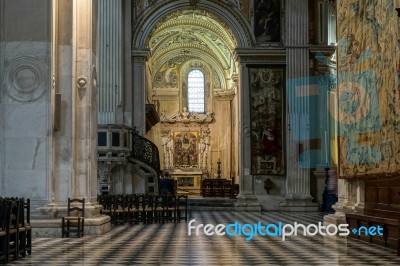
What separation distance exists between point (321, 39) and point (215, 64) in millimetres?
15563

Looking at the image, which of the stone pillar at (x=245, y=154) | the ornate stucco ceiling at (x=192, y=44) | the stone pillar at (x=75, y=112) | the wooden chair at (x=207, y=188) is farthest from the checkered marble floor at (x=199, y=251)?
the ornate stucco ceiling at (x=192, y=44)

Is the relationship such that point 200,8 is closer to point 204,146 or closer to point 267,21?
point 267,21

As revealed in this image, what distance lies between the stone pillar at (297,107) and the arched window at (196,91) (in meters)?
16.2

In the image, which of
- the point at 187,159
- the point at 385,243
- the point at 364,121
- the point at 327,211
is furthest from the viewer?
the point at 187,159

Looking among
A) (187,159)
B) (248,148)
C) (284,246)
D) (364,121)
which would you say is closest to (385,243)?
(284,246)

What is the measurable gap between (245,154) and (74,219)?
14.9m

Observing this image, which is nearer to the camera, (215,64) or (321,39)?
(321,39)

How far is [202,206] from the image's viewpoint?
30.5 metres

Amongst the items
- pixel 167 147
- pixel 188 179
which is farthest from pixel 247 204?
pixel 167 147

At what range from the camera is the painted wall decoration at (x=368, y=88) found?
1381 cm

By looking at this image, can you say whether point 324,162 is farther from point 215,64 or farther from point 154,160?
point 215,64

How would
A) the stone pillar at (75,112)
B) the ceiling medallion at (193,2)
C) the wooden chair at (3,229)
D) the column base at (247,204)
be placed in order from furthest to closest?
1. the ceiling medallion at (193,2)
2. the column base at (247,204)
3. the stone pillar at (75,112)
4. the wooden chair at (3,229)

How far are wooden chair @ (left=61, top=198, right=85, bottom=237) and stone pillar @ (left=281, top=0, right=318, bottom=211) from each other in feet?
45.4

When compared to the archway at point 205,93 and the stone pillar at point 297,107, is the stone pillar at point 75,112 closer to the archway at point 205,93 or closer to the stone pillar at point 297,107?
the stone pillar at point 297,107
